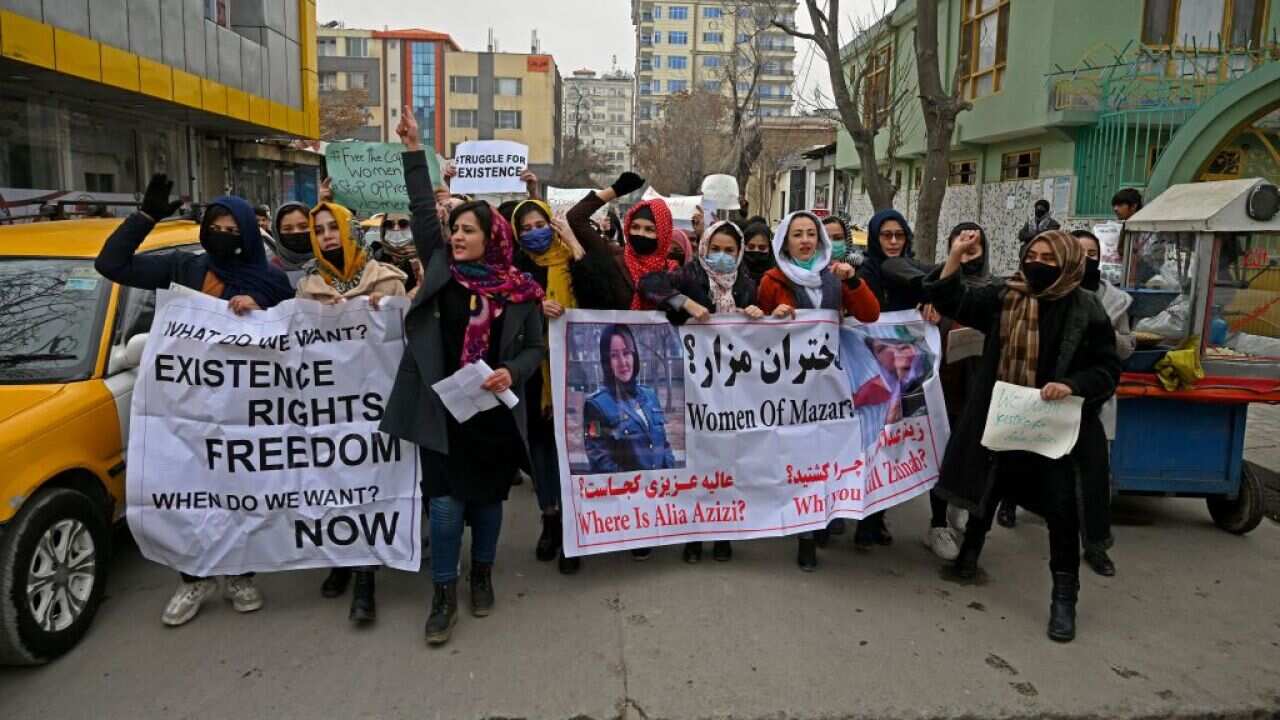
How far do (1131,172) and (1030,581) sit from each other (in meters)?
13.4

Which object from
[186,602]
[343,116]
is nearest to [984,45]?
[186,602]

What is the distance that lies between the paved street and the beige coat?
4.75 feet

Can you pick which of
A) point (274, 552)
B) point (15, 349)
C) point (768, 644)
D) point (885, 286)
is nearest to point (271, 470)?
point (274, 552)

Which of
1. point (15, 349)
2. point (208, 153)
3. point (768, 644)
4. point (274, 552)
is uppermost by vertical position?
point (208, 153)

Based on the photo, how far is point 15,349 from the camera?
4.16m

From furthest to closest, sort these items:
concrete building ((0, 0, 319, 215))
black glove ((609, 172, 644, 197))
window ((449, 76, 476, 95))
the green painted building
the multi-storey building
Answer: window ((449, 76, 476, 95)) < the multi-storey building < the green painted building < concrete building ((0, 0, 319, 215)) < black glove ((609, 172, 644, 197))

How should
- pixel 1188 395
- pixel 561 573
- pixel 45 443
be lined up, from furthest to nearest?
1. pixel 1188 395
2. pixel 561 573
3. pixel 45 443

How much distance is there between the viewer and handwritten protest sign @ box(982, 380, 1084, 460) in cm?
410

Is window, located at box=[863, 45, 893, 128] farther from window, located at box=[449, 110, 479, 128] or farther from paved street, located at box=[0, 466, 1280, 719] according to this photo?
window, located at box=[449, 110, 479, 128]

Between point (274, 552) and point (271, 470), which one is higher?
point (271, 470)

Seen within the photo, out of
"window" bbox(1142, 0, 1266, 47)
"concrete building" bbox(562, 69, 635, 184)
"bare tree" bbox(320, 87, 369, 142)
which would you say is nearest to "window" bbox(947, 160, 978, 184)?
"window" bbox(1142, 0, 1266, 47)

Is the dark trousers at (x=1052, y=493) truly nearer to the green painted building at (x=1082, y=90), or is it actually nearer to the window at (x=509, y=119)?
the green painted building at (x=1082, y=90)

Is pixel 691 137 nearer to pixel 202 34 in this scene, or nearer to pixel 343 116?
pixel 343 116

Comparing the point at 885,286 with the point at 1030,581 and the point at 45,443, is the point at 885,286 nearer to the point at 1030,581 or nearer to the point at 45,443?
the point at 1030,581
